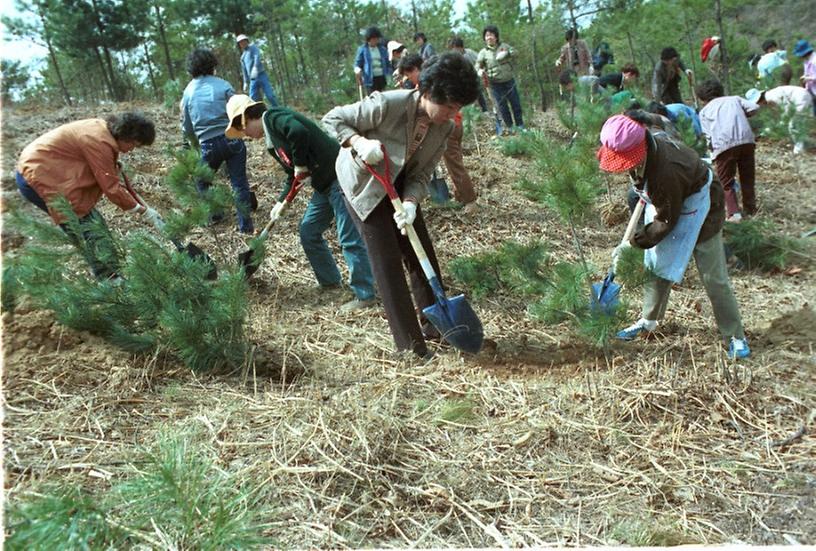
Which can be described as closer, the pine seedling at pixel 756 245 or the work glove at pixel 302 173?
the work glove at pixel 302 173

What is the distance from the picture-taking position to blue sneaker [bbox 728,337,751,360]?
3180 mm

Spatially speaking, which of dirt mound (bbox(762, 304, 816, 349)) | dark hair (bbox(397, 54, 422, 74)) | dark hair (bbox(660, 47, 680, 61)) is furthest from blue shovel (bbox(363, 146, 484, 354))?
dark hair (bbox(660, 47, 680, 61))

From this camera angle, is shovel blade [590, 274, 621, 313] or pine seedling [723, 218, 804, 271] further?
pine seedling [723, 218, 804, 271]

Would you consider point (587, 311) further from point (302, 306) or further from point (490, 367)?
point (302, 306)

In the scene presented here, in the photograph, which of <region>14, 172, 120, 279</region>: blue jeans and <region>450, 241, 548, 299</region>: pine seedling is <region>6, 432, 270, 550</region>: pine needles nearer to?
<region>14, 172, 120, 279</region>: blue jeans

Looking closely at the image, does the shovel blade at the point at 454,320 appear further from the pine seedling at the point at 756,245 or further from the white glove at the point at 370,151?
the pine seedling at the point at 756,245

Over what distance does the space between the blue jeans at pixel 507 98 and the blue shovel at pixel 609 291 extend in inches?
201

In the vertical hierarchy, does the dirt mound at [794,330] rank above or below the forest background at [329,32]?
below

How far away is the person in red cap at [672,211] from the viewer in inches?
112

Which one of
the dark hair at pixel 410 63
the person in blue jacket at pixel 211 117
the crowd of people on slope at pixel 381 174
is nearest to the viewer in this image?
the crowd of people on slope at pixel 381 174

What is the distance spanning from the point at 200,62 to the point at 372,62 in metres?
3.17

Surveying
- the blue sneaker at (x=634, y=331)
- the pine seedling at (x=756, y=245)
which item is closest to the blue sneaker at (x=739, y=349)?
the blue sneaker at (x=634, y=331)

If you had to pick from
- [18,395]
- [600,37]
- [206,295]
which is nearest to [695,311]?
[206,295]

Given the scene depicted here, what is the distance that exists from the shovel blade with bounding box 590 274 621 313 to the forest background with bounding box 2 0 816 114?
7.78 meters
